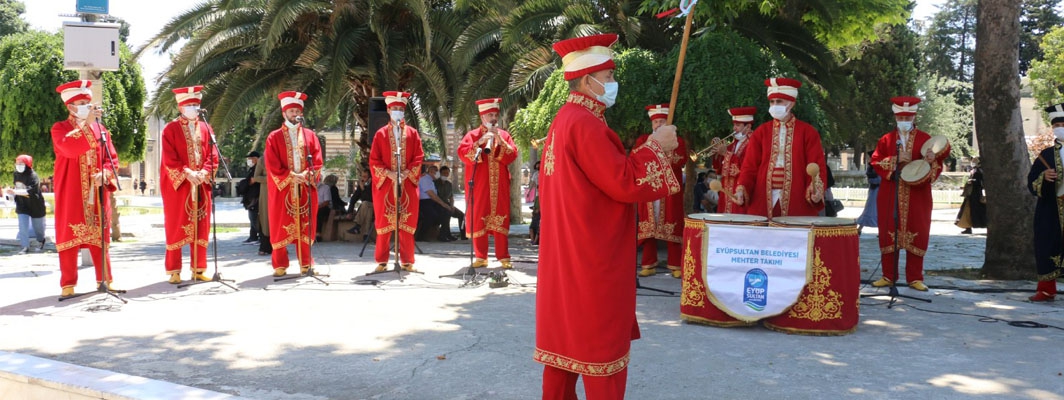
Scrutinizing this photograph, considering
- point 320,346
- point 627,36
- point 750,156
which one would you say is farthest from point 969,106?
point 320,346

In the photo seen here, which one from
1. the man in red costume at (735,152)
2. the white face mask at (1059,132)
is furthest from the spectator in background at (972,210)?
the white face mask at (1059,132)

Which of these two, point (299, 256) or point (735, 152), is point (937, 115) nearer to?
point (735, 152)

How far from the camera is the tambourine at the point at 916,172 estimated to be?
31.5 feet

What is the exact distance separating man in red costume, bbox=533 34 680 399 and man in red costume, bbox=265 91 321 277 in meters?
6.68

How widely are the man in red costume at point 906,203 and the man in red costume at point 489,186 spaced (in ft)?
14.7

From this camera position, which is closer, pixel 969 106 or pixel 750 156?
pixel 750 156

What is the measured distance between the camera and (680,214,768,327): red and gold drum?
7.61 metres

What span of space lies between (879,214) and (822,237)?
3.35 m

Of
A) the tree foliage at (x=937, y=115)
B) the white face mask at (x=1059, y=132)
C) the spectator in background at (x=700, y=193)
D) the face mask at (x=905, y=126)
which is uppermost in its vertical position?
the tree foliage at (x=937, y=115)

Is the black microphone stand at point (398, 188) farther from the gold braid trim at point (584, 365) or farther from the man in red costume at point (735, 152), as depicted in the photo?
the gold braid trim at point (584, 365)

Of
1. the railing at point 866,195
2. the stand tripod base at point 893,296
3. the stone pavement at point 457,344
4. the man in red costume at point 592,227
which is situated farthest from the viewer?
the railing at point 866,195

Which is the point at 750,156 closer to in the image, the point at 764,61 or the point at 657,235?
the point at 657,235

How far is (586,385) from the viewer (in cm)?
452

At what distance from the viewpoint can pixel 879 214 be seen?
10219 mm
